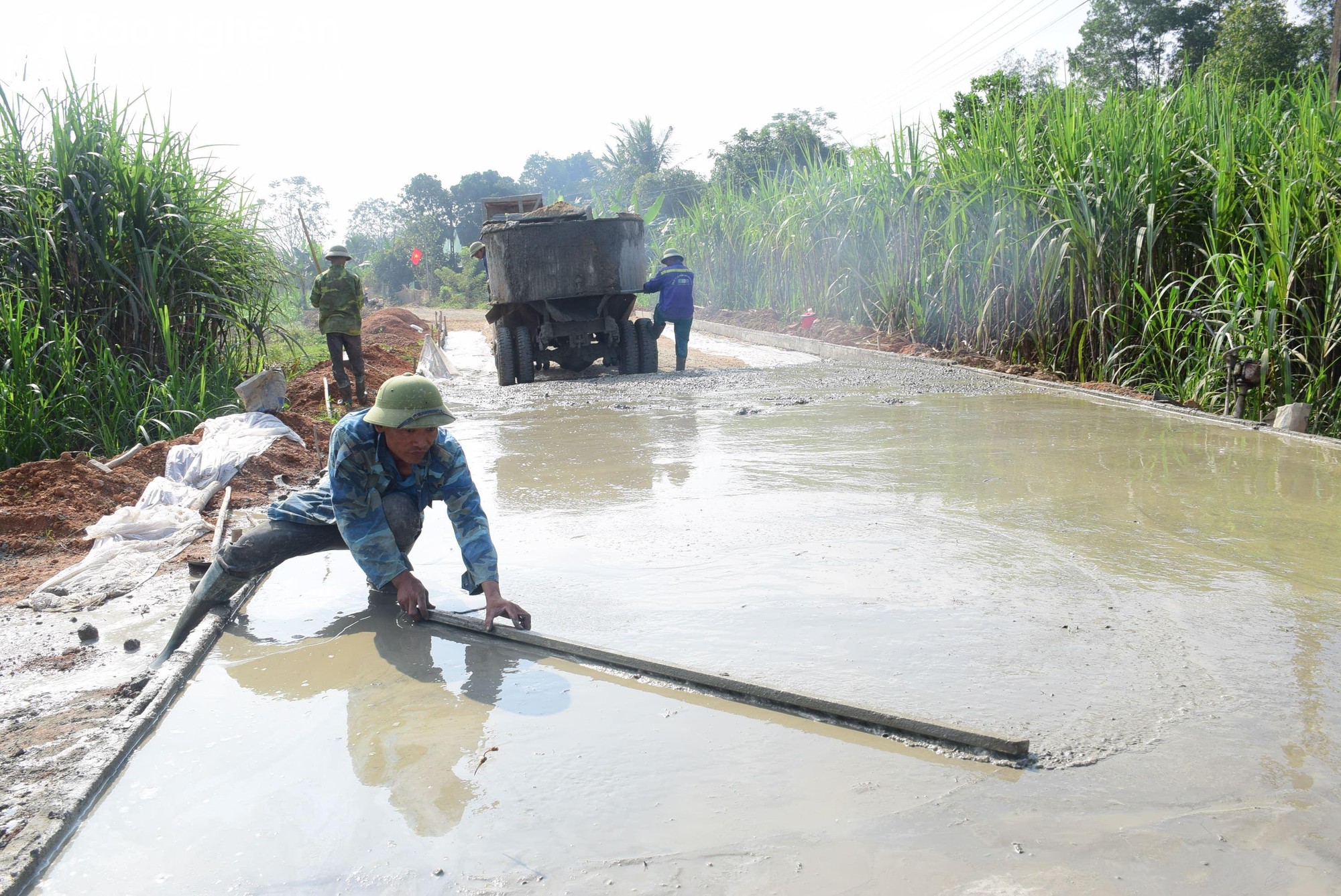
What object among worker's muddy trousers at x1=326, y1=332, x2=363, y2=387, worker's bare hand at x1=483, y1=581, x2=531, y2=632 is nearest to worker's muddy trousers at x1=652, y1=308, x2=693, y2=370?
worker's muddy trousers at x1=326, y1=332, x2=363, y2=387

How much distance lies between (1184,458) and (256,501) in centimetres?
546

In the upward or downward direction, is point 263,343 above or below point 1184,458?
above

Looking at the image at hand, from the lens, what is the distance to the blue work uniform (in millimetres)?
12727

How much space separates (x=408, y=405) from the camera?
359 centimetres


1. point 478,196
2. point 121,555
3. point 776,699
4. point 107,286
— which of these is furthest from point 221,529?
point 478,196

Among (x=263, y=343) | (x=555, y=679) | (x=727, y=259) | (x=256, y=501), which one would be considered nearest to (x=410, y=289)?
(x=727, y=259)

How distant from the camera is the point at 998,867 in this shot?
2189 millimetres

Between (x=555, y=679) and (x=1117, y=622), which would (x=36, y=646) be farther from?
(x=1117, y=622)

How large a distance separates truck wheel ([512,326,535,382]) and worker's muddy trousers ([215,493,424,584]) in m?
8.18

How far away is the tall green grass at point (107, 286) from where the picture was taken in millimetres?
6766

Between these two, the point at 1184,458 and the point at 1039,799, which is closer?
the point at 1039,799

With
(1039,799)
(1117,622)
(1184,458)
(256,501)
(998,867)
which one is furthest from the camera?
(1184,458)

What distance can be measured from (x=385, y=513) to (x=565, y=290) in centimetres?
800

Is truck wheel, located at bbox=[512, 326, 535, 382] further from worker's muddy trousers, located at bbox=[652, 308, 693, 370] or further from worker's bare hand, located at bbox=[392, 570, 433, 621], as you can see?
worker's bare hand, located at bbox=[392, 570, 433, 621]
